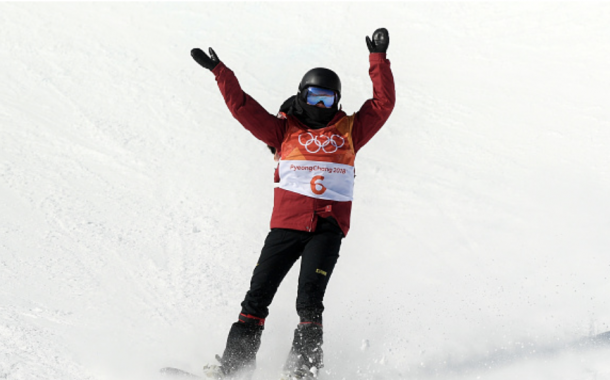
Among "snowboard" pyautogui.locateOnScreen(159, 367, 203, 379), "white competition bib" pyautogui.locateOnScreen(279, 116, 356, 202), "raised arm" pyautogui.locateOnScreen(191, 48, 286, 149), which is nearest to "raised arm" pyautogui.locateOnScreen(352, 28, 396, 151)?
"white competition bib" pyautogui.locateOnScreen(279, 116, 356, 202)

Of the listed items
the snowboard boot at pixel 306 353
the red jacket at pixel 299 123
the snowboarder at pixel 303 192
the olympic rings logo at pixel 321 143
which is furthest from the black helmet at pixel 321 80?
the snowboard boot at pixel 306 353

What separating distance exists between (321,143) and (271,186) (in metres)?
3.82

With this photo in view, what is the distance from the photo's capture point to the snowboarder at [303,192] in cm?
375

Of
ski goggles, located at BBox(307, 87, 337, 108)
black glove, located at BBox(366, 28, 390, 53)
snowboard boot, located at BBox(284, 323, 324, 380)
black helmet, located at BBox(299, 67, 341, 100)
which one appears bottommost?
snowboard boot, located at BBox(284, 323, 324, 380)

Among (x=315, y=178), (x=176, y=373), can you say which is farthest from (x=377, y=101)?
(x=176, y=373)

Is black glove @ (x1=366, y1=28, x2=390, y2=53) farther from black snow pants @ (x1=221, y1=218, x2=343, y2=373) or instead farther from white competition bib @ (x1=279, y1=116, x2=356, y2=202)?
black snow pants @ (x1=221, y1=218, x2=343, y2=373)

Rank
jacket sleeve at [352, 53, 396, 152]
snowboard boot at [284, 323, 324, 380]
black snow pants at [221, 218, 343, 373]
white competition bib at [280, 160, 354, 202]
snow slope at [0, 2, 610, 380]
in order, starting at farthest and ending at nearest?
snow slope at [0, 2, 610, 380] < jacket sleeve at [352, 53, 396, 152] < white competition bib at [280, 160, 354, 202] < black snow pants at [221, 218, 343, 373] < snowboard boot at [284, 323, 324, 380]

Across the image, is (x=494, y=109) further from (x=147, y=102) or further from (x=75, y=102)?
(x=75, y=102)

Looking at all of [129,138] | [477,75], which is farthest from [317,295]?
[477,75]

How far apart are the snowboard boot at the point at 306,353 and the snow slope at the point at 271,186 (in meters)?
0.37

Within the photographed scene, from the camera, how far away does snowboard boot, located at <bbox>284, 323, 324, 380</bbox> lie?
3.53 metres

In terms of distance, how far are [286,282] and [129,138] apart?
3400 mm

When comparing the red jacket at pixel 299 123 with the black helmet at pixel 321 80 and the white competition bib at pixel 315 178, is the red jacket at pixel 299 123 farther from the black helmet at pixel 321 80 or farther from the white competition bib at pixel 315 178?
the black helmet at pixel 321 80

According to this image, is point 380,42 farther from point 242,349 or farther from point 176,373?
point 176,373
